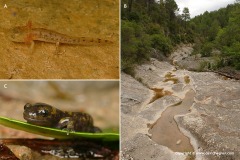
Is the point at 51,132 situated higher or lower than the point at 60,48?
lower

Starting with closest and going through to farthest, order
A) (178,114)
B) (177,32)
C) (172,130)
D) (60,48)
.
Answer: (60,48)
(172,130)
(178,114)
(177,32)

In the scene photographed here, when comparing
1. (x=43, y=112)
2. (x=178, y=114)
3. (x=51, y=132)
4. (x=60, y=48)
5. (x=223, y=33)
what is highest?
(x=223, y=33)

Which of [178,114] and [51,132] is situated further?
[178,114]

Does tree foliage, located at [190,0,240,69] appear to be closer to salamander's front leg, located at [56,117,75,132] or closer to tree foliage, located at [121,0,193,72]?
tree foliage, located at [121,0,193,72]

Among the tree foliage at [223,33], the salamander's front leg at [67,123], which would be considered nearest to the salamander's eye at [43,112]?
the salamander's front leg at [67,123]

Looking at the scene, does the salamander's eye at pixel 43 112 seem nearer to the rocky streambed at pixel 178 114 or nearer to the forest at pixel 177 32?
the rocky streambed at pixel 178 114

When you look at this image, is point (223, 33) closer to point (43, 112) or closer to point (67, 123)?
point (67, 123)

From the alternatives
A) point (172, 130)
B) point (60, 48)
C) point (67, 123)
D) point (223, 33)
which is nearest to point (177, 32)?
point (223, 33)

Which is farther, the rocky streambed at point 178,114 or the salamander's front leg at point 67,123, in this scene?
the rocky streambed at point 178,114
